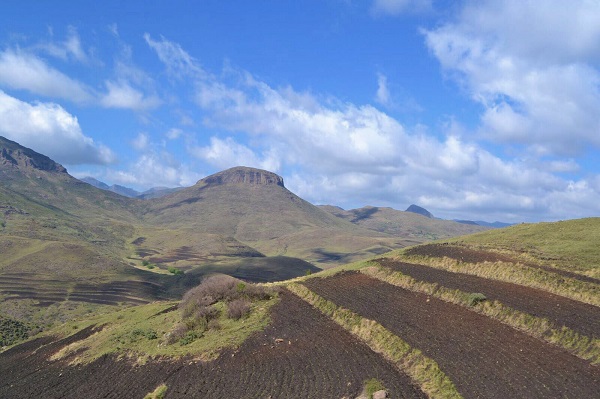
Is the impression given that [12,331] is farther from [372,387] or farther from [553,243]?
[553,243]

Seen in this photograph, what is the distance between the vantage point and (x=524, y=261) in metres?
54.4

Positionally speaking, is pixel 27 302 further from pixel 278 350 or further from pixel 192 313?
pixel 278 350

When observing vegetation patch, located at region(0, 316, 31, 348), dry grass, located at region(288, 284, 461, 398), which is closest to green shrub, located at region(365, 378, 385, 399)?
dry grass, located at region(288, 284, 461, 398)

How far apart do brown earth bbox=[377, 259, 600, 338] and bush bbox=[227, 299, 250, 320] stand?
21.3 meters

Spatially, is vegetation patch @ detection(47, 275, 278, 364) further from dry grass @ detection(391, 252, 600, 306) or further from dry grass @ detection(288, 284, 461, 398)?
dry grass @ detection(391, 252, 600, 306)

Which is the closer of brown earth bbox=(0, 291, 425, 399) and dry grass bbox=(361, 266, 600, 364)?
brown earth bbox=(0, 291, 425, 399)

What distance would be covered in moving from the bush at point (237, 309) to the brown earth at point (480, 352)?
10429 mm

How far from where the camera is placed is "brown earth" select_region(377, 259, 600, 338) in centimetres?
3449

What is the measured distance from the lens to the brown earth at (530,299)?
113 ft

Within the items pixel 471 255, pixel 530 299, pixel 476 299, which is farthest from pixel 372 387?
pixel 471 255

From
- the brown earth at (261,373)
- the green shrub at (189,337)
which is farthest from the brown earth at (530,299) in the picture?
the green shrub at (189,337)

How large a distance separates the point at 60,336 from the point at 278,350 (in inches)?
1868

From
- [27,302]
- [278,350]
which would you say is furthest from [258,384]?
[27,302]

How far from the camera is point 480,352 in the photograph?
31812 mm
